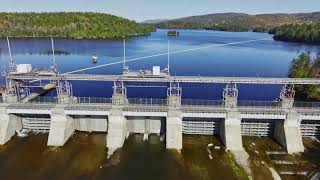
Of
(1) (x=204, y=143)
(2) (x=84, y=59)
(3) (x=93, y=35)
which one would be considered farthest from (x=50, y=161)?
(3) (x=93, y=35)

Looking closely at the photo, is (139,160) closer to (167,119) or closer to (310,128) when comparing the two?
(167,119)

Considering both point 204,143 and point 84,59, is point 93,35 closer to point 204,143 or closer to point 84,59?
point 84,59

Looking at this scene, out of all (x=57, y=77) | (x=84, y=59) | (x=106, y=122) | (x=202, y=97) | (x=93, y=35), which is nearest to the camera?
(x=57, y=77)

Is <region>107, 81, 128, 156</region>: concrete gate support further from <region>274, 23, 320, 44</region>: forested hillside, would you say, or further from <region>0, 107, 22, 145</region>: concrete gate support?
<region>274, 23, 320, 44</region>: forested hillside

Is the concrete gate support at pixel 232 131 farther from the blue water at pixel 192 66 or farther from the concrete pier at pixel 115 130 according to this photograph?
the blue water at pixel 192 66

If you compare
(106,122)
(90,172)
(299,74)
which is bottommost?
(90,172)

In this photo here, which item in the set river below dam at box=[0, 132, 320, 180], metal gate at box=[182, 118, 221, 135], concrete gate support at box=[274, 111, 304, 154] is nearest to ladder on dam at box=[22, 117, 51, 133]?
river below dam at box=[0, 132, 320, 180]
